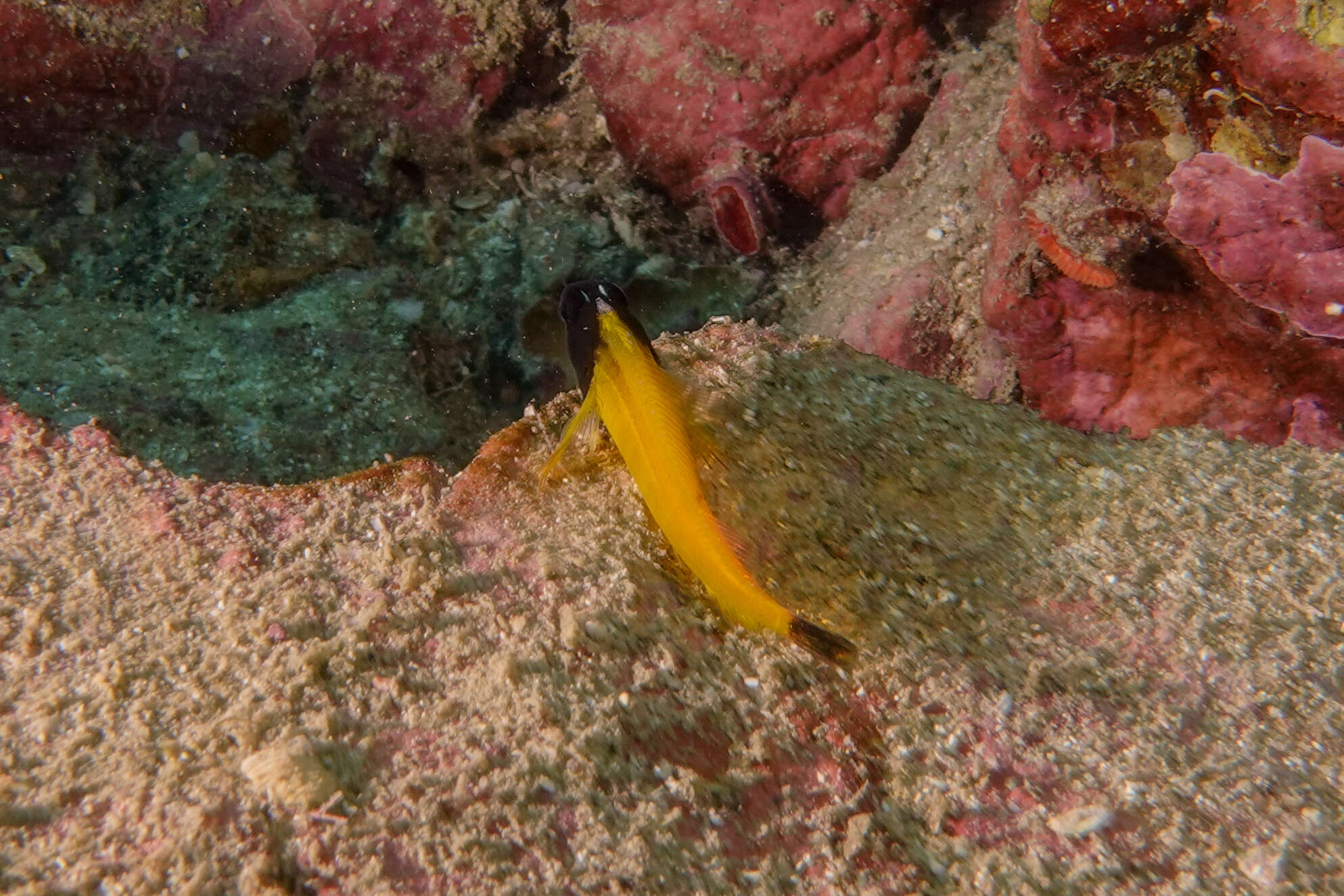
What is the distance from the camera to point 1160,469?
3.06 meters

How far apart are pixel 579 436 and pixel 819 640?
1136 mm


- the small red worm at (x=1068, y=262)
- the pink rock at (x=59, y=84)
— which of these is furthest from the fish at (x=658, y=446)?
the pink rock at (x=59, y=84)

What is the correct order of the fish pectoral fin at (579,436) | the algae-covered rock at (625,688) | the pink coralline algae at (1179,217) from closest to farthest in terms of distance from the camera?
1. the algae-covered rock at (625,688)
2. the fish pectoral fin at (579,436)
3. the pink coralline algae at (1179,217)

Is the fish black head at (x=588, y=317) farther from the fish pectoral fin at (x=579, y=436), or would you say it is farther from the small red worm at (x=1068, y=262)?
the small red worm at (x=1068, y=262)

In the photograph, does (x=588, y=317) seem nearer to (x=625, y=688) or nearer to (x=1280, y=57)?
(x=625, y=688)

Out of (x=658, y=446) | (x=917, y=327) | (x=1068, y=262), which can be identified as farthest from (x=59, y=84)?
(x=1068, y=262)

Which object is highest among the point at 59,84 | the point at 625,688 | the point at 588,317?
the point at 59,84

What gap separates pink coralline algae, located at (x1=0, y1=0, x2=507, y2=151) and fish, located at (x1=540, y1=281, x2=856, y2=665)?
301cm

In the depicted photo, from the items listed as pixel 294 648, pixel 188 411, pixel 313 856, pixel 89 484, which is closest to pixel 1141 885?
pixel 313 856

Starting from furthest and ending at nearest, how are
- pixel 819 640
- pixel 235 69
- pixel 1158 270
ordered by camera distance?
1. pixel 235 69
2. pixel 1158 270
3. pixel 819 640

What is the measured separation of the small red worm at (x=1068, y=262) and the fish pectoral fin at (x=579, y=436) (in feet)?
7.39

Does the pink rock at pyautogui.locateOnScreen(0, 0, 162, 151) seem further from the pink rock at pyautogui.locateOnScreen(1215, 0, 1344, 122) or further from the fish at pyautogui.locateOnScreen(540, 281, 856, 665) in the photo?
the pink rock at pyautogui.locateOnScreen(1215, 0, 1344, 122)

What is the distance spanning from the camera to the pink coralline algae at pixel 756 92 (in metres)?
4.44

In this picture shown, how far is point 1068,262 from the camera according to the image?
3309mm
